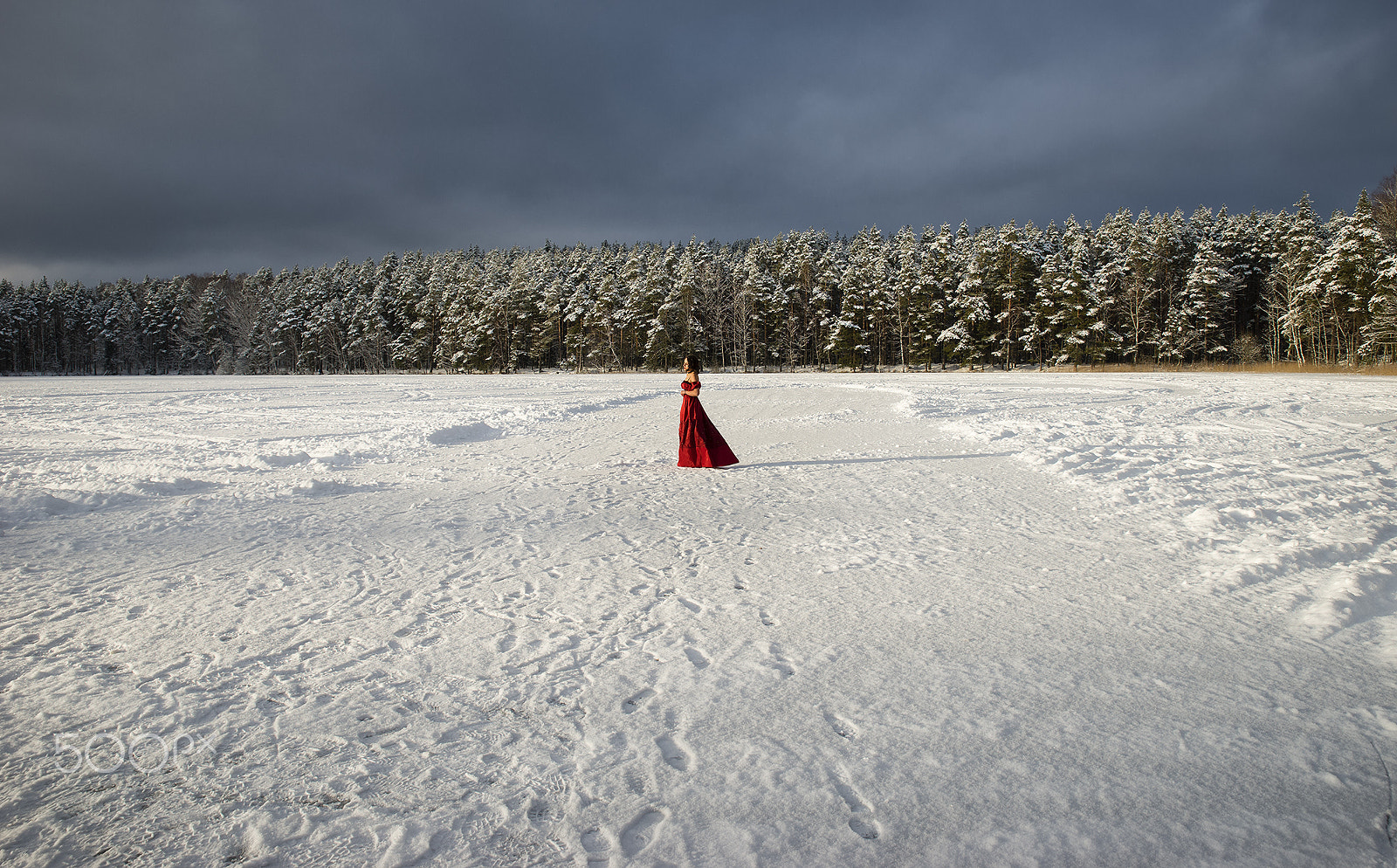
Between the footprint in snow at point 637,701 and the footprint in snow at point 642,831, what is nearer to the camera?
the footprint in snow at point 642,831

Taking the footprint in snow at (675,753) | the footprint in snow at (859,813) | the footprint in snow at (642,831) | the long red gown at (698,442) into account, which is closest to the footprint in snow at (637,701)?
A: the footprint in snow at (675,753)

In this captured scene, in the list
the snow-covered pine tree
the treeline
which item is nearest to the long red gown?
the treeline

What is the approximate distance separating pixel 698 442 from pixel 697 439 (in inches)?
1.6

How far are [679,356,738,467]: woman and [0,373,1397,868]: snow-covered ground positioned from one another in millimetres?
1511

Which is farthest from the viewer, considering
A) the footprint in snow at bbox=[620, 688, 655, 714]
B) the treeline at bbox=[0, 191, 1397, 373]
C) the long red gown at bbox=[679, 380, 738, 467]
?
the treeline at bbox=[0, 191, 1397, 373]

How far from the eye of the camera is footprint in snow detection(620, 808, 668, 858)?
2.20m

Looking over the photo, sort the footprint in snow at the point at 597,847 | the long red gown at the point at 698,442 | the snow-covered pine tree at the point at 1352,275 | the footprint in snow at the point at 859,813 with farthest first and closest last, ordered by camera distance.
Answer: the snow-covered pine tree at the point at 1352,275, the long red gown at the point at 698,442, the footprint in snow at the point at 859,813, the footprint in snow at the point at 597,847

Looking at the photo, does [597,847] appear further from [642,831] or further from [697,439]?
[697,439]

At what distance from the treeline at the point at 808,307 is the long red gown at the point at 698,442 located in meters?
44.8

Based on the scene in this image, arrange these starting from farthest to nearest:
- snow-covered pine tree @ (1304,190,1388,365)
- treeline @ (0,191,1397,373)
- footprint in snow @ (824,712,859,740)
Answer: treeline @ (0,191,1397,373) < snow-covered pine tree @ (1304,190,1388,365) < footprint in snow @ (824,712,859,740)

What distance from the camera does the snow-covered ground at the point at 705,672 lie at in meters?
2.29

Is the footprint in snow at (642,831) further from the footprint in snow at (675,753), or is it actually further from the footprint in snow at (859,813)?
the footprint in snow at (859,813)

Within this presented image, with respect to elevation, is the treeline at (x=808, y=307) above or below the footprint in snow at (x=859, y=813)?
above

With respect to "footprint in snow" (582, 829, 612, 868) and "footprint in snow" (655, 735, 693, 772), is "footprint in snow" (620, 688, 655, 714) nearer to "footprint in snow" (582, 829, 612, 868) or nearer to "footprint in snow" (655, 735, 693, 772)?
"footprint in snow" (655, 735, 693, 772)
